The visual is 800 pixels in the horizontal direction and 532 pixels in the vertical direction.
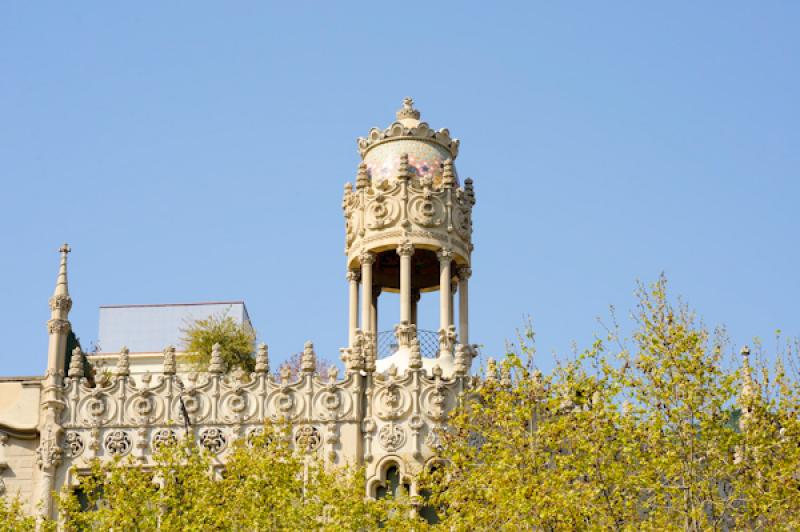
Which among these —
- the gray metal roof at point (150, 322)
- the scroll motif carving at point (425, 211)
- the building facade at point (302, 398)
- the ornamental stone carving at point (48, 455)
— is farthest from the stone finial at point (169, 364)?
the gray metal roof at point (150, 322)

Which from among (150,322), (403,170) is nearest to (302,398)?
(403,170)

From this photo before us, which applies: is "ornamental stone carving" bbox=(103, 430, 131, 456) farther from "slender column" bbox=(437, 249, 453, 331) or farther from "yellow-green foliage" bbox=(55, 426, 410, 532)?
"slender column" bbox=(437, 249, 453, 331)

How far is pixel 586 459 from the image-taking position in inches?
1575

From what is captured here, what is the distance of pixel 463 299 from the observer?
54.3 metres

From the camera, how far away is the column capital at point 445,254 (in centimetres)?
5309

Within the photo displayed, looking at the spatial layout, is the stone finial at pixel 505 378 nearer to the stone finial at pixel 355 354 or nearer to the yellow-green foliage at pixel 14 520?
the stone finial at pixel 355 354

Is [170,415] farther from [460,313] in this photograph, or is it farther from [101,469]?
[460,313]

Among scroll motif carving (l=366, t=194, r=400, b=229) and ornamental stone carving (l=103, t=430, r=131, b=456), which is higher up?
scroll motif carving (l=366, t=194, r=400, b=229)

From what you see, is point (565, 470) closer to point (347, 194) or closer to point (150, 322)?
point (347, 194)

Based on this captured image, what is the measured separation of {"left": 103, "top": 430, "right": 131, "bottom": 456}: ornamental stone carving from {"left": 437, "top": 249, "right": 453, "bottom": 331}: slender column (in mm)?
9103

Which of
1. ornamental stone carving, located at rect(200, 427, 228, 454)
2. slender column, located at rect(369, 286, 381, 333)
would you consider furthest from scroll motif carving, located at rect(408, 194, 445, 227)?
ornamental stone carving, located at rect(200, 427, 228, 454)

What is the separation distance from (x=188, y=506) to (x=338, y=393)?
680 centimetres

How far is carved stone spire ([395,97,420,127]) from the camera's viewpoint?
5569 centimetres

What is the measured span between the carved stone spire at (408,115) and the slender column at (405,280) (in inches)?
174
